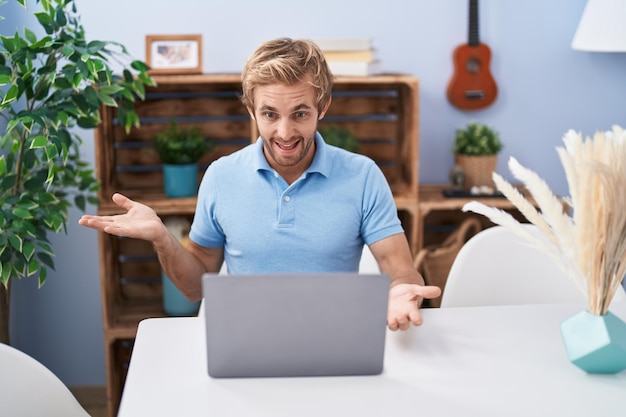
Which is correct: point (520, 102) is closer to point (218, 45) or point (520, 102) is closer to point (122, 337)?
point (218, 45)

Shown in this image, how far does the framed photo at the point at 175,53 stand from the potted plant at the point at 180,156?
18cm

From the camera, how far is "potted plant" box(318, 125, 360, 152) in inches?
108

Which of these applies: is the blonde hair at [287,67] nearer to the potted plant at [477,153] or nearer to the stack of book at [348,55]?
the stack of book at [348,55]

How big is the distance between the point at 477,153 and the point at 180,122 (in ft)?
3.46

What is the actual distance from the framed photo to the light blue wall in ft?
0.46

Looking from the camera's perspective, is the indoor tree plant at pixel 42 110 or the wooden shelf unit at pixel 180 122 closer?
the indoor tree plant at pixel 42 110

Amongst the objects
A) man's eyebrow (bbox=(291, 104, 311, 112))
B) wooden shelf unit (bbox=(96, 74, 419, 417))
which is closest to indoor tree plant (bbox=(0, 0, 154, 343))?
wooden shelf unit (bbox=(96, 74, 419, 417))

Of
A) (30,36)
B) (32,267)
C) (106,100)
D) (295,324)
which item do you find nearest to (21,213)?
(32,267)

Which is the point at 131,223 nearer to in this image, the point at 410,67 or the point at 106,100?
the point at 106,100

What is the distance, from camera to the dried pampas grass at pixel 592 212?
122 cm

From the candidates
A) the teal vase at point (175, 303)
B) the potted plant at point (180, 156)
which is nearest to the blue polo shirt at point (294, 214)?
→ the potted plant at point (180, 156)

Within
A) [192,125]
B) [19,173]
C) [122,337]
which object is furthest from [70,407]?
[192,125]

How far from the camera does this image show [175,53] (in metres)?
2.70

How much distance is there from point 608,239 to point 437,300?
1.64 meters
